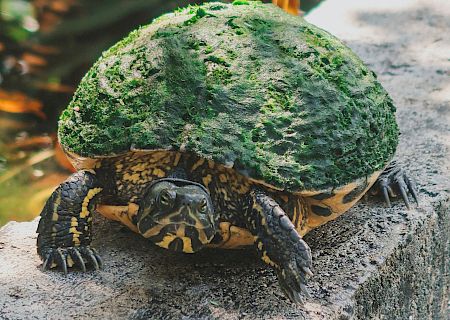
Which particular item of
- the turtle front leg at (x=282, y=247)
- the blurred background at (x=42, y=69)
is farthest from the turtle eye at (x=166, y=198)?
the blurred background at (x=42, y=69)

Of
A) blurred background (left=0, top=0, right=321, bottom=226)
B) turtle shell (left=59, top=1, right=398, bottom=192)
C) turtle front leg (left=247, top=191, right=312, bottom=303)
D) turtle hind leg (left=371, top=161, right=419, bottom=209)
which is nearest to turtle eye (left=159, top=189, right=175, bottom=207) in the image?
turtle shell (left=59, top=1, right=398, bottom=192)

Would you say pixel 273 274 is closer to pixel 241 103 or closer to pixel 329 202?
pixel 329 202

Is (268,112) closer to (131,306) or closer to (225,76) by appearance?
(225,76)

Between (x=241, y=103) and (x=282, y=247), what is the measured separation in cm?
51

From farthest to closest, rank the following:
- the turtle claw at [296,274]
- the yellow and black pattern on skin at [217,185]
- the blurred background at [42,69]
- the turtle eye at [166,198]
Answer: the blurred background at [42,69], the yellow and black pattern on skin at [217,185], the turtle claw at [296,274], the turtle eye at [166,198]

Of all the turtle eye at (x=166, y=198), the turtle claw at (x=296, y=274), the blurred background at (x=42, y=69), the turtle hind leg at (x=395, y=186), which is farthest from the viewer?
the blurred background at (x=42, y=69)

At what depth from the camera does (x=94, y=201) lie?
2.21 metres

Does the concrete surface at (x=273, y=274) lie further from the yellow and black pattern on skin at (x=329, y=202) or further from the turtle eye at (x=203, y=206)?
the turtle eye at (x=203, y=206)

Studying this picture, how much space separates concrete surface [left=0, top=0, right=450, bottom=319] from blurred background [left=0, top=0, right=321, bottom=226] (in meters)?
1.70

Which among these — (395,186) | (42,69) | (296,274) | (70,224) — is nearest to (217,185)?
(296,274)

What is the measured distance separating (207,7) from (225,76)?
0.55 metres

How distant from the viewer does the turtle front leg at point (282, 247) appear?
199cm

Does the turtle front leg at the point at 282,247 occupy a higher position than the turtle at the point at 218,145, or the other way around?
the turtle at the point at 218,145

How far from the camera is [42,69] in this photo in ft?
17.7
